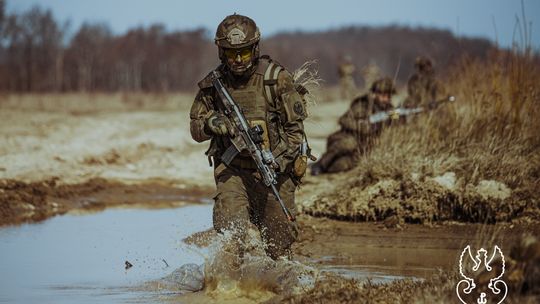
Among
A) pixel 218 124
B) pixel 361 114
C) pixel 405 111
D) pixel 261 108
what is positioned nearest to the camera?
pixel 218 124

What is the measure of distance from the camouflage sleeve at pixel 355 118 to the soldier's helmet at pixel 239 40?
547 cm

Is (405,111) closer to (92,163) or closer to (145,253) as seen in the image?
(145,253)

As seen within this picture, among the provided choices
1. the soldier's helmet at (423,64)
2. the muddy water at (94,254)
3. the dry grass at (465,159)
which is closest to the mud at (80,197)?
the muddy water at (94,254)

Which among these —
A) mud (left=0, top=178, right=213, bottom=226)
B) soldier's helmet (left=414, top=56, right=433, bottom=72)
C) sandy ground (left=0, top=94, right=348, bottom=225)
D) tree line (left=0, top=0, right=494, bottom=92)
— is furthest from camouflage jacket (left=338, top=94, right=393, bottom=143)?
tree line (left=0, top=0, right=494, bottom=92)

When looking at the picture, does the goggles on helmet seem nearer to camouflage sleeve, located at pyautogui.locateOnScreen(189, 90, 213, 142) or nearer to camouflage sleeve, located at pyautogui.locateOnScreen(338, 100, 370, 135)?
camouflage sleeve, located at pyautogui.locateOnScreen(189, 90, 213, 142)

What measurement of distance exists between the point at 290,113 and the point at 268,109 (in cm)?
21

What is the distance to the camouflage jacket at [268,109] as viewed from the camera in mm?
6160

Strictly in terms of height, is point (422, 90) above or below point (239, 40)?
below

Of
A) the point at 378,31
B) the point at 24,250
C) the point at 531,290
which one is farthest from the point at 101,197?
the point at 378,31

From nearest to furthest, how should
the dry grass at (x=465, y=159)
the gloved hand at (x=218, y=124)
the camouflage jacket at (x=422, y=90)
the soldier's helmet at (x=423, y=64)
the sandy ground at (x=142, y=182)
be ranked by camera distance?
the gloved hand at (x=218, y=124) < the sandy ground at (x=142, y=182) < the dry grass at (x=465, y=159) < the camouflage jacket at (x=422, y=90) < the soldier's helmet at (x=423, y=64)

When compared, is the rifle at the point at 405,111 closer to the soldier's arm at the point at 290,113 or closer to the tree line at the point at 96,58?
the soldier's arm at the point at 290,113

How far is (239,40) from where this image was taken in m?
6.07

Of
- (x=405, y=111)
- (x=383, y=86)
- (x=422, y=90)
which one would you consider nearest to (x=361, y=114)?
(x=383, y=86)

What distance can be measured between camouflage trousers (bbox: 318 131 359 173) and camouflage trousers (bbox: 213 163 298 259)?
5.46m
